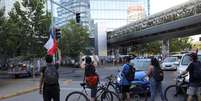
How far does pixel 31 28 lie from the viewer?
37.8 metres

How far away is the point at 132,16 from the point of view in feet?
484

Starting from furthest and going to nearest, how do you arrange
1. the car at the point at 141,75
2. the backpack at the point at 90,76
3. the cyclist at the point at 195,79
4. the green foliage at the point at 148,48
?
the green foliage at the point at 148,48, the car at the point at 141,75, the backpack at the point at 90,76, the cyclist at the point at 195,79

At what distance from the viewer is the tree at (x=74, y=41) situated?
264 ft

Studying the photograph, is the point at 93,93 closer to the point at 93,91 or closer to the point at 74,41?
the point at 93,91

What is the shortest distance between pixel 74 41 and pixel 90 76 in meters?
66.3

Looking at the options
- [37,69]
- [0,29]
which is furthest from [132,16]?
[0,29]

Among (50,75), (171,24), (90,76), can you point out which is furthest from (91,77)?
(171,24)

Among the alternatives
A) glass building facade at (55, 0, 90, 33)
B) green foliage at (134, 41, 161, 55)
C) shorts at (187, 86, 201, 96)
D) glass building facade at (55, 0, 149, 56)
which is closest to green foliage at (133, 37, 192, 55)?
green foliage at (134, 41, 161, 55)

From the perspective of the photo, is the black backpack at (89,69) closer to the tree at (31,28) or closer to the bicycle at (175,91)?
the bicycle at (175,91)

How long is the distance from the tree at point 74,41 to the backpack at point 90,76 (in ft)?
217

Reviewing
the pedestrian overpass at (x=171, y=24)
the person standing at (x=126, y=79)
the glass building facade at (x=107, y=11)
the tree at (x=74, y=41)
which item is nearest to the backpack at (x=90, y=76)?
the person standing at (x=126, y=79)

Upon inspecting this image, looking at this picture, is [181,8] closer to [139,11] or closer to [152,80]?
[152,80]

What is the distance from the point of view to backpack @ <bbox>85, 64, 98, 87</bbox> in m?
13.9

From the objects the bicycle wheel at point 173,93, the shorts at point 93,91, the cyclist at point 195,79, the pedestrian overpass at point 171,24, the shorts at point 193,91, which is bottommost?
the bicycle wheel at point 173,93
